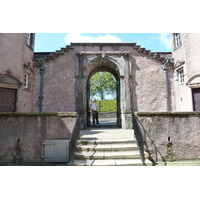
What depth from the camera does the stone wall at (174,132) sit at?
16.3 ft

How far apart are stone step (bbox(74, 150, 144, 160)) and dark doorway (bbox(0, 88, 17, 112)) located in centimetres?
518

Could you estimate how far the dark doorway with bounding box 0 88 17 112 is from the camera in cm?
706

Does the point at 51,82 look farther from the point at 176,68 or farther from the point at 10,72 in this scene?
the point at 176,68

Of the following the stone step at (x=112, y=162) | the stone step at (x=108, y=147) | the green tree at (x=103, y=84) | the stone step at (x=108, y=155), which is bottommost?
the stone step at (x=112, y=162)

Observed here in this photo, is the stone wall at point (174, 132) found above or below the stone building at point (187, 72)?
below

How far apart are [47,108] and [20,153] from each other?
11.8 ft

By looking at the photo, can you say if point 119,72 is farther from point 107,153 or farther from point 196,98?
point 107,153

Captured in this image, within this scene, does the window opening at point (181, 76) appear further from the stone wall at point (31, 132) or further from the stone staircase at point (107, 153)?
the stone wall at point (31, 132)

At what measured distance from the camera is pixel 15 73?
294 inches

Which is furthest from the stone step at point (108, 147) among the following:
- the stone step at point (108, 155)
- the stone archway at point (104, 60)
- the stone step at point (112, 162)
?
the stone archway at point (104, 60)

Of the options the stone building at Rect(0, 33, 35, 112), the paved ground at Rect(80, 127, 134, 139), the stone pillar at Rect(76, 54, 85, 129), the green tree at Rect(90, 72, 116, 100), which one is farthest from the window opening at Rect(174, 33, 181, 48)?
the green tree at Rect(90, 72, 116, 100)

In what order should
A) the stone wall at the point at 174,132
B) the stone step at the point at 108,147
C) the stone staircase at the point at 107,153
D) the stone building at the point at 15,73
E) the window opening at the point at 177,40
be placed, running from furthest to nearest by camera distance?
the window opening at the point at 177,40 < the stone building at the point at 15,73 < the stone wall at the point at 174,132 < the stone step at the point at 108,147 < the stone staircase at the point at 107,153

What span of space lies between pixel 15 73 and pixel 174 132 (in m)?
8.38

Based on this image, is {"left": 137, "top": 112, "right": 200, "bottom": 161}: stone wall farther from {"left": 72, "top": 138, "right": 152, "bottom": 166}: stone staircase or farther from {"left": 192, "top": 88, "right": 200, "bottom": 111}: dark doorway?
{"left": 192, "top": 88, "right": 200, "bottom": 111}: dark doorway
